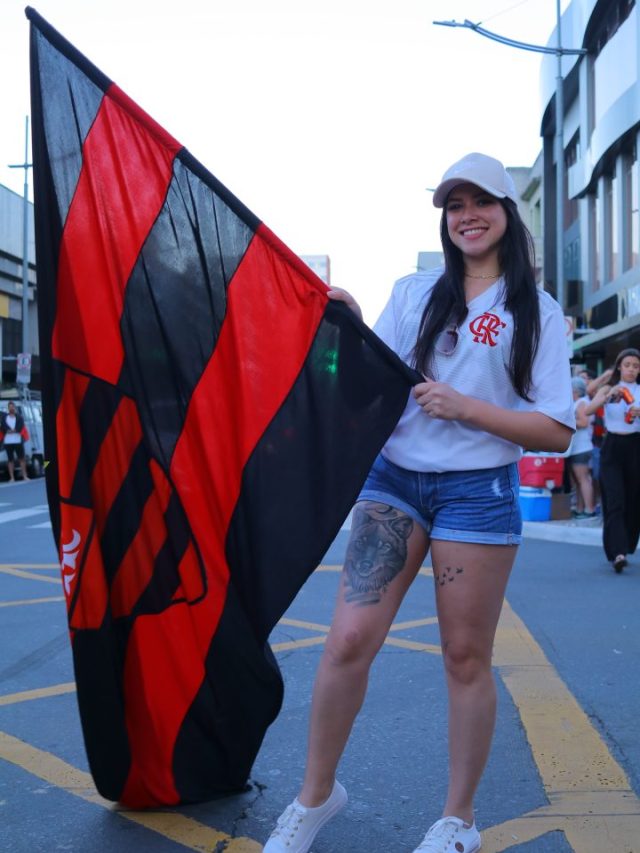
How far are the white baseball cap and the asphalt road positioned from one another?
188cm

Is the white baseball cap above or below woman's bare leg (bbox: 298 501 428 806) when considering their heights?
above

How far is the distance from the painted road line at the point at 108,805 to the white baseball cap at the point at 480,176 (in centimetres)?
196

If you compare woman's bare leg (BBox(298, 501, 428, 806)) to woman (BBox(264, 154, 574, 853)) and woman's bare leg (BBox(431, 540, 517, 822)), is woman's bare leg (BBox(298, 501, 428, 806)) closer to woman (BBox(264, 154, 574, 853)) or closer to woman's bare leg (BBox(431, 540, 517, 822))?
woman (BBox(264, 154, 574, 853))

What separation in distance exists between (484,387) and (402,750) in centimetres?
174

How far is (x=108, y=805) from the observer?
3.74m

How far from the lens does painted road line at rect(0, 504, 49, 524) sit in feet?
51.8

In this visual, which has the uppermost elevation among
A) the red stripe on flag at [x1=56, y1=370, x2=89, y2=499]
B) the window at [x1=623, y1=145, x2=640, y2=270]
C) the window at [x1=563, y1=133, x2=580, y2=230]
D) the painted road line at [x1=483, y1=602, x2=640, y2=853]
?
the window at [x1=563, y1=133, x2=580, y2=230]

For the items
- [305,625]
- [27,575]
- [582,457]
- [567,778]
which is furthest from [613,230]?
[567,778]

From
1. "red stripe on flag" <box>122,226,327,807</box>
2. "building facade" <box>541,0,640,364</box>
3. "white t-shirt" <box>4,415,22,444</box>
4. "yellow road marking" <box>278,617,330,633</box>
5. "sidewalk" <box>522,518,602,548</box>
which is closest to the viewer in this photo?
"red stripe on flag" <box>122,226,327,807</box>

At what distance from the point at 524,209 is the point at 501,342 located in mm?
50461

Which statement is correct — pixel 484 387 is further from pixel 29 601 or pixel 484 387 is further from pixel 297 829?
pixel 29 601

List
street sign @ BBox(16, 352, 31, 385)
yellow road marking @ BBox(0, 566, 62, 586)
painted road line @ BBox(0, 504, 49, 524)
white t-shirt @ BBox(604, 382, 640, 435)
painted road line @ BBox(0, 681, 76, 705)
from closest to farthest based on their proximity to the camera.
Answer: painted road line @ BBox(0, 681, 76, 705)
yellow road marking @ BBox(0, 566, 62, 586)
white t-shirt @ BBox(604, 382, 640, 435)
painted road line @ BBox(0, 504, 49, 524)
street sign @ BBox(16, 352, 31, 385)

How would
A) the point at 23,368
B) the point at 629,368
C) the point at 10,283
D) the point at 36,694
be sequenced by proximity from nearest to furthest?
the point at 36,694, the point at 629,368, the point at 23,368, the point at 10,283

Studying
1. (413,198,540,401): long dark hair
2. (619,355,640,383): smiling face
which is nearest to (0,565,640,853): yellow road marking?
(413,198,540,401): long dark hair
